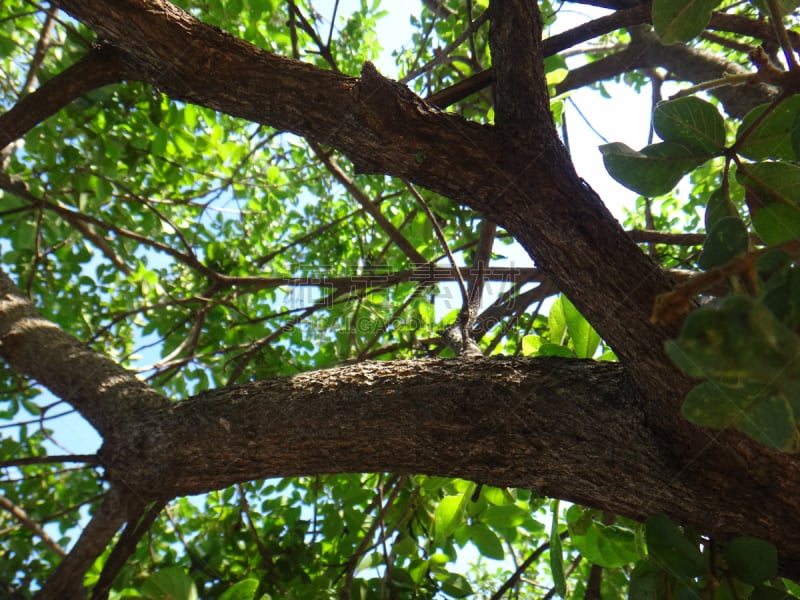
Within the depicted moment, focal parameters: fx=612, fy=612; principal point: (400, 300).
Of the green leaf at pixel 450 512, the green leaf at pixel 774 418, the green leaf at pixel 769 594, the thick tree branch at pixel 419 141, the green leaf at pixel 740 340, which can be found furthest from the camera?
the green leaf at pixel 450 512

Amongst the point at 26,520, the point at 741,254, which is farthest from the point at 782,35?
the point at 26,520

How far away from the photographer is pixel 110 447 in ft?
4.56

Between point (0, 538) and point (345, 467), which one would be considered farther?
point (0, 538)

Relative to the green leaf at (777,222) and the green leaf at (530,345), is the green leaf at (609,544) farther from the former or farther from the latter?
the green leaf at (777,222)

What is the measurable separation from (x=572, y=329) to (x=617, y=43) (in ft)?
8.72

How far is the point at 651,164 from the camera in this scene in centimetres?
100

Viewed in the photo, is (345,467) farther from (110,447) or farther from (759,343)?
(759,343)

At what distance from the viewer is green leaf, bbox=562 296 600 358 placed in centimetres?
138

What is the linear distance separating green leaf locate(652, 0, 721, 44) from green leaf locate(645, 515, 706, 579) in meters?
0.76

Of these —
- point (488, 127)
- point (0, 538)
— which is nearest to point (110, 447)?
point (488, 127)

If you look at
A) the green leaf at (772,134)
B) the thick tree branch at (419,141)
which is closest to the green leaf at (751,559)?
the thick tree branch at (419,141)

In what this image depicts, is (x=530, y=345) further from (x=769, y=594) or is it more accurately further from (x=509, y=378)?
(x=769, y=594)

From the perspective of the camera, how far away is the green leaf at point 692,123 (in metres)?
0.95

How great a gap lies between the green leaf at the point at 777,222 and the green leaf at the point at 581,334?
1.53 ft
